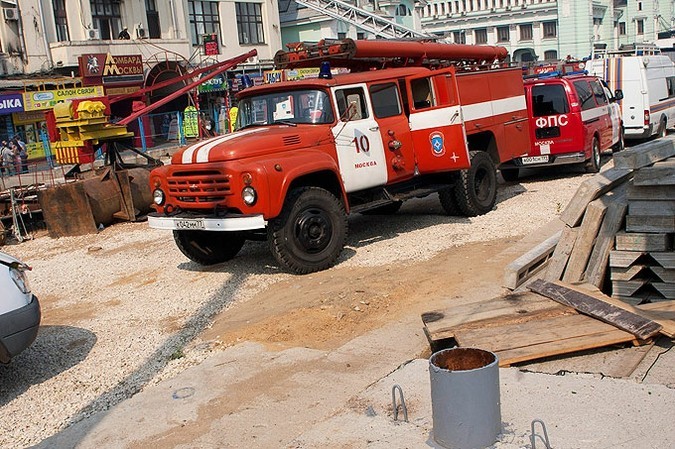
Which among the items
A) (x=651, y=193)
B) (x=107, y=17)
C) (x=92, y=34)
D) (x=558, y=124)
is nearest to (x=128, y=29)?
(x=107, y=17)

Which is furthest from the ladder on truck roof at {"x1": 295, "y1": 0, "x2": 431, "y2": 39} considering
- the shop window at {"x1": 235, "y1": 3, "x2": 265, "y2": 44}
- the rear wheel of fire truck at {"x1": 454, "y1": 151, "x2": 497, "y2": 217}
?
the rear wheel of fire truck at {"x1": 454, "y1": 151, "x2": 497, "y2": 217}

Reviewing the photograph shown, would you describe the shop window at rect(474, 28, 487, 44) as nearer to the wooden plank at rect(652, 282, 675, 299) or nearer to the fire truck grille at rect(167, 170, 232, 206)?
the fire truck grille at rect(167, 170, 232, 206)

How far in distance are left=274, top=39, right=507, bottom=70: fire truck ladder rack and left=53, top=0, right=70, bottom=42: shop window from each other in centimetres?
2158

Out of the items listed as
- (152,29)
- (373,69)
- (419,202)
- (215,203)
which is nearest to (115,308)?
(215,203)

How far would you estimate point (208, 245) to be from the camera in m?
10.0

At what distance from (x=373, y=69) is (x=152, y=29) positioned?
81.6ft

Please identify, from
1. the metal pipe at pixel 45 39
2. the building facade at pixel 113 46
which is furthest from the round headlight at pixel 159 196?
the metal pipe at pixel 45 39

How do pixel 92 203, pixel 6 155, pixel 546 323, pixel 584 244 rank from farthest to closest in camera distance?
pixel 6 155 < pixel 92 203 < pixel 584 244 < pixel 546 323

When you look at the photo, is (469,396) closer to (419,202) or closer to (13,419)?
(13,419)

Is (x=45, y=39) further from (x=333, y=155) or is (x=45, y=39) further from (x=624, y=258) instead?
(x=624, y=258)

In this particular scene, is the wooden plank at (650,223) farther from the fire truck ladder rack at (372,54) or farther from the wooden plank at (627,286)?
the fire truck ladder rack at (372,54)

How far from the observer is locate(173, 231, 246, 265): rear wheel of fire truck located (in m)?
9.81

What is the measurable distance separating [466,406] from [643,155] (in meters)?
3.69

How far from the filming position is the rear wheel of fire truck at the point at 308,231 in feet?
29.0
